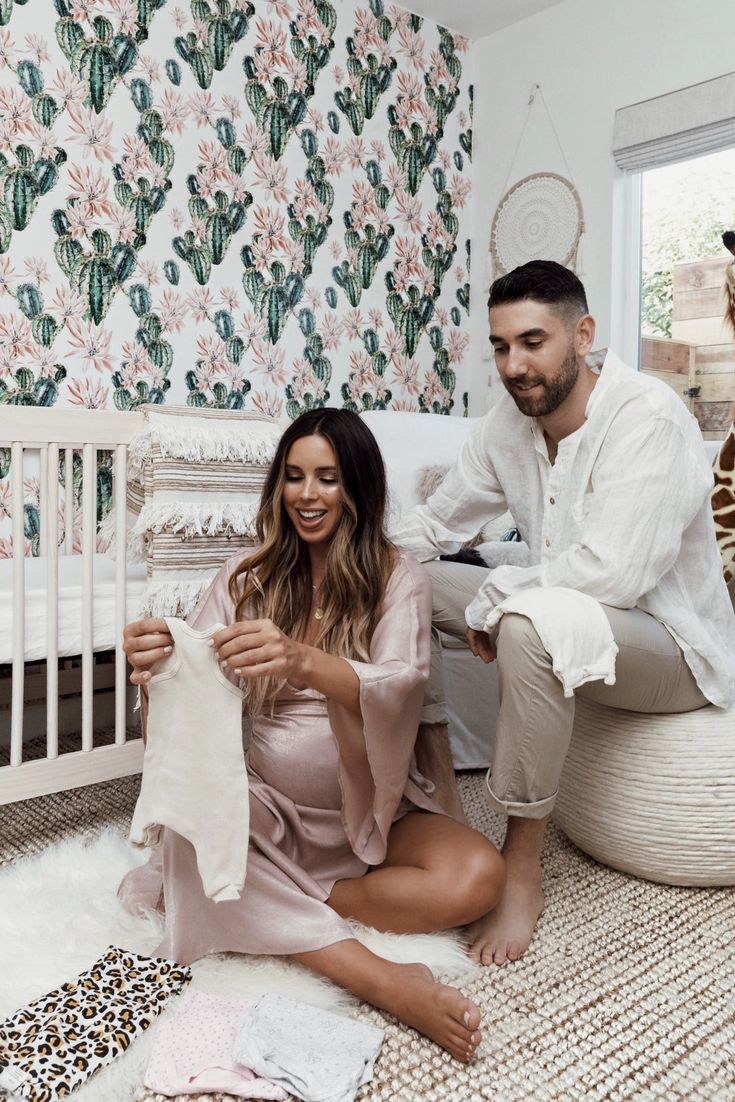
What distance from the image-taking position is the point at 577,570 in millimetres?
1622

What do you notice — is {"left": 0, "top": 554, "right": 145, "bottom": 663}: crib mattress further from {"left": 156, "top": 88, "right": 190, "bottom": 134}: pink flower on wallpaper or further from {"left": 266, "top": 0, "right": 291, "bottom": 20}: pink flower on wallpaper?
{"left": 266, "top": 0, "right": 291, "bottom": 20}: pink flower on wallpaper

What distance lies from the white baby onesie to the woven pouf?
0.77m

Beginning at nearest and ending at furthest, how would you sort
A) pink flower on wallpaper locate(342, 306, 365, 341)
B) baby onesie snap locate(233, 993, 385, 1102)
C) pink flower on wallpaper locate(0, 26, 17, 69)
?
baby onesie snap locate(233, 993, 385, 1102), pink flower on wallpaper locate(0, 26, 17, 69), pink flower on wallpaper locate(342, 306, 365, 341)

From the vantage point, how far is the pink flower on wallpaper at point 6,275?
98.1 inches

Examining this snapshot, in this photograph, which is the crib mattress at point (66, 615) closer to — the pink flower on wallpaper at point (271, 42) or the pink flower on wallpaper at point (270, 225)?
the pink flower on wallpaper at point (270, 225)

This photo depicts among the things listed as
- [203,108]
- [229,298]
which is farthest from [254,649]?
[203,108]

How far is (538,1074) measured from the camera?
117 centimetres

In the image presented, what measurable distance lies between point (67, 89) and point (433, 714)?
2.06m

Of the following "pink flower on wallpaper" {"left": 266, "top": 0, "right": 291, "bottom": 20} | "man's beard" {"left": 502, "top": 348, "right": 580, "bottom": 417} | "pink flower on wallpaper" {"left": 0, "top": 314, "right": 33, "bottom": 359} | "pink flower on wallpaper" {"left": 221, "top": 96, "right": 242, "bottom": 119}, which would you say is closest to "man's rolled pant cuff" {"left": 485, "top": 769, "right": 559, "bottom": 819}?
"man's beard" {"left": 502, "top": 348, "right": 580, "bottom": 417}

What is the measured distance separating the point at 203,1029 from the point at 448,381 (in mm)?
2828

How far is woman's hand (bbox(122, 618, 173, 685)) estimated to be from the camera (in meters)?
1.28

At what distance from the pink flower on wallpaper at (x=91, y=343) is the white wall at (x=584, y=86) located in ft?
5.23

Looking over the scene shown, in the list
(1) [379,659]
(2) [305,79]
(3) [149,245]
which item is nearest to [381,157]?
(2) [305,79]

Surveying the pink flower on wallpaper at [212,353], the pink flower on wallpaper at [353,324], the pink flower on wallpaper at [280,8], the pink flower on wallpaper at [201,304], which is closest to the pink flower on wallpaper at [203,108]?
the pink flower on wallpaper at [280,8]
